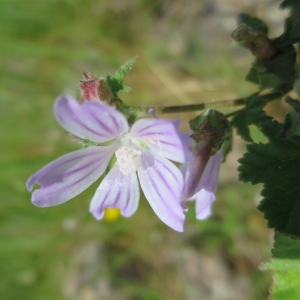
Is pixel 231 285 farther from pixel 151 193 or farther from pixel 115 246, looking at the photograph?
pixel 151 193

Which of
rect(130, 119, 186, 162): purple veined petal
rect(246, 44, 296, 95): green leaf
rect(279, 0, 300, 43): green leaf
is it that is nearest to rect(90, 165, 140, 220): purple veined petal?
rect(130, 119, 186, 162): purple veined petal

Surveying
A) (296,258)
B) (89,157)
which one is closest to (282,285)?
(296,258)

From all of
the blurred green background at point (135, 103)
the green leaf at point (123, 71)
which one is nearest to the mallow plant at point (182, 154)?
the green leaf at point (123, 71)

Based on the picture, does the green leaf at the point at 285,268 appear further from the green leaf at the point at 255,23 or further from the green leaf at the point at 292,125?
the green leaf at the point at 255,23

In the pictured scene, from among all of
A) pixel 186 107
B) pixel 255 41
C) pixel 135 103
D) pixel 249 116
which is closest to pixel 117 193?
pixel 186 107

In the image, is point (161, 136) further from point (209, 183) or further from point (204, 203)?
point (204, 203)
